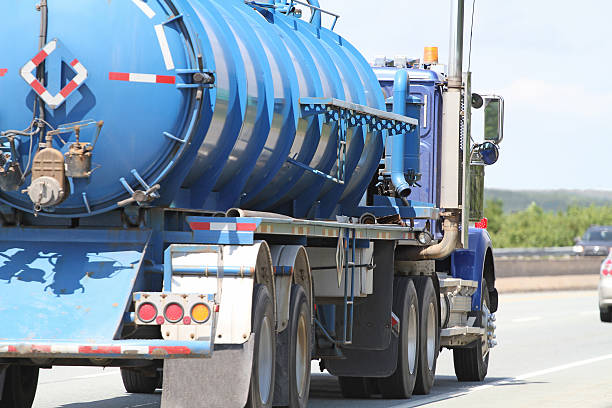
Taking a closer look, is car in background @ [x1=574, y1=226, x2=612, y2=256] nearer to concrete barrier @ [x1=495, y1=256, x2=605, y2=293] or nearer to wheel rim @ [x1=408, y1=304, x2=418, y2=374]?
concrete barrier @ [x1=495, y1=256, x2=605, y2=293]

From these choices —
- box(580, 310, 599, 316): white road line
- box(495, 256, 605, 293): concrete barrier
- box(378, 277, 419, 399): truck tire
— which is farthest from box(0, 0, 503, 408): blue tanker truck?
box(495, 256, 605, 293): concrete barrier

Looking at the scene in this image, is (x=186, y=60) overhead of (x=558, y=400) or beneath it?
overhead

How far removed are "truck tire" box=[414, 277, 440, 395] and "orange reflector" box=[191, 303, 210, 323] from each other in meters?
6.08

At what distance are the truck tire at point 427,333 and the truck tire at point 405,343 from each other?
9cm

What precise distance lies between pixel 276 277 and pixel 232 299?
124 cm

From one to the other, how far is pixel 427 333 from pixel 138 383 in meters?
3.15

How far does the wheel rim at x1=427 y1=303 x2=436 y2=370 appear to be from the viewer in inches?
625

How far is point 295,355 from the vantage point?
11398 mm

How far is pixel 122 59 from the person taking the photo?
32.6 ft

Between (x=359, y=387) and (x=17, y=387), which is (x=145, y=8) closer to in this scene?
(x=17, y=387)

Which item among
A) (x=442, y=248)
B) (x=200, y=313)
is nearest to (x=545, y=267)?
(x=442, y=248)

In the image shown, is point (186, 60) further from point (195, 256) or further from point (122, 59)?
point (195, 256)

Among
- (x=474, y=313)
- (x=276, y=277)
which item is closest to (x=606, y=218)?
(x=474, y=313)

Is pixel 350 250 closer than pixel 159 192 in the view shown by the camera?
No
